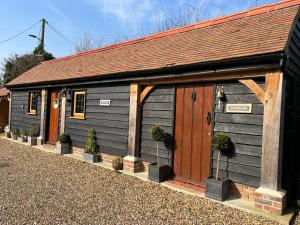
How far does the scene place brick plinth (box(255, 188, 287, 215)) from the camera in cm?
461

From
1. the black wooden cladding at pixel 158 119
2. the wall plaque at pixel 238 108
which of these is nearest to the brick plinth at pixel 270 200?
the wall plaque at pixel 238 108

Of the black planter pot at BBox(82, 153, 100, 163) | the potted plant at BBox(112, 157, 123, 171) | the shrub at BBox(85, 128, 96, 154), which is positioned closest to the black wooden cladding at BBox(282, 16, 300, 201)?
the potted plant at BBox(112, 157, 123, 171)

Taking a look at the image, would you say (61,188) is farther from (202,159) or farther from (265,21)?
(265,21)

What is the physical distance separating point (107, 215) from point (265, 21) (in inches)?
199

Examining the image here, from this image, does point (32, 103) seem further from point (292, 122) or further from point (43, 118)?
point (292, 122)

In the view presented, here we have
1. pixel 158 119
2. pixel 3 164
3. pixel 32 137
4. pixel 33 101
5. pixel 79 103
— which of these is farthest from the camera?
pixel 33 101

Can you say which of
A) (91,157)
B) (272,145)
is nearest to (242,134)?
(272,145)

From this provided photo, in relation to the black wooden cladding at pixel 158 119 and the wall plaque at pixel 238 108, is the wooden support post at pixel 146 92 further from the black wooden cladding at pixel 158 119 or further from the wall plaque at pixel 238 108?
the wall plaque at pixel 238 108

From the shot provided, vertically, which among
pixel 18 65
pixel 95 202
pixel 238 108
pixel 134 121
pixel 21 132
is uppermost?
pixel 18 65

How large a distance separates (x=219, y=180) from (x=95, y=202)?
2369 millimetres

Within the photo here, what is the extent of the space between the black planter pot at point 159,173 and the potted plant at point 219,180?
1.28 metres

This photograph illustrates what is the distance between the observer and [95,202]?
5.00 metres

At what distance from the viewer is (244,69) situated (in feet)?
16.9

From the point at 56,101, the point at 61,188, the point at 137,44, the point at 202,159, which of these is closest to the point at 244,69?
the point at 202,159
